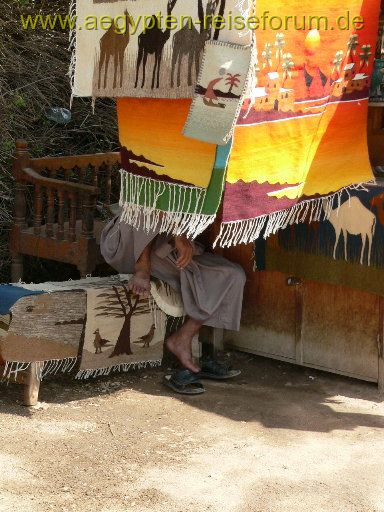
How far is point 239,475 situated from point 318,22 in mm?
2246

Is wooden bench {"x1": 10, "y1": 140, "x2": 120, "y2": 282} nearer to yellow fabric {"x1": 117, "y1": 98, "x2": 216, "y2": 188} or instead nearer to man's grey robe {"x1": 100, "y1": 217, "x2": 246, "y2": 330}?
man's grey robe {"x1": 100, "y1": 217, "x2": 246, "y2": 330}

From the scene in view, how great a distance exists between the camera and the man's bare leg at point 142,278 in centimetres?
522

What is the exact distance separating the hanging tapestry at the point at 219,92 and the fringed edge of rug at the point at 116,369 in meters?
1.64

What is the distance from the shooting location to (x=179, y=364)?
225 inches

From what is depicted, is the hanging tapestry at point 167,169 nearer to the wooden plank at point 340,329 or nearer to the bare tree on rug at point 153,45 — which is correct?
the bare tree on rug at point 153,45

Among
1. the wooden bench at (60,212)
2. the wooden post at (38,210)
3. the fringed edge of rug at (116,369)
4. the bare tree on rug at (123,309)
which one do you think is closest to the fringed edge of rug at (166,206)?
the bare tree on rug at (123,309)

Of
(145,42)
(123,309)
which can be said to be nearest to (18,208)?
(123,309)

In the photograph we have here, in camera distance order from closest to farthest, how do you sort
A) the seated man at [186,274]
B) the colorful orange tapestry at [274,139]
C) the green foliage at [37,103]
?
the colorful orange tapestry at [274,139], the seated man at [186,274], the green foliage at [37,103]

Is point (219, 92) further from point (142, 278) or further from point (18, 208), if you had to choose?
point (18, 208)

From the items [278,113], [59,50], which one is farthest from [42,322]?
[59,50]

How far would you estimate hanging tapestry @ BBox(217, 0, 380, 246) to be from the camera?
443 centimetres

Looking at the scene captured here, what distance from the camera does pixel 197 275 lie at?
5.29m

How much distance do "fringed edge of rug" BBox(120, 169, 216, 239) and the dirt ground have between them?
38.8 inches

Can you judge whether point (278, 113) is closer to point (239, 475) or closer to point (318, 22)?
point (318, 22)
